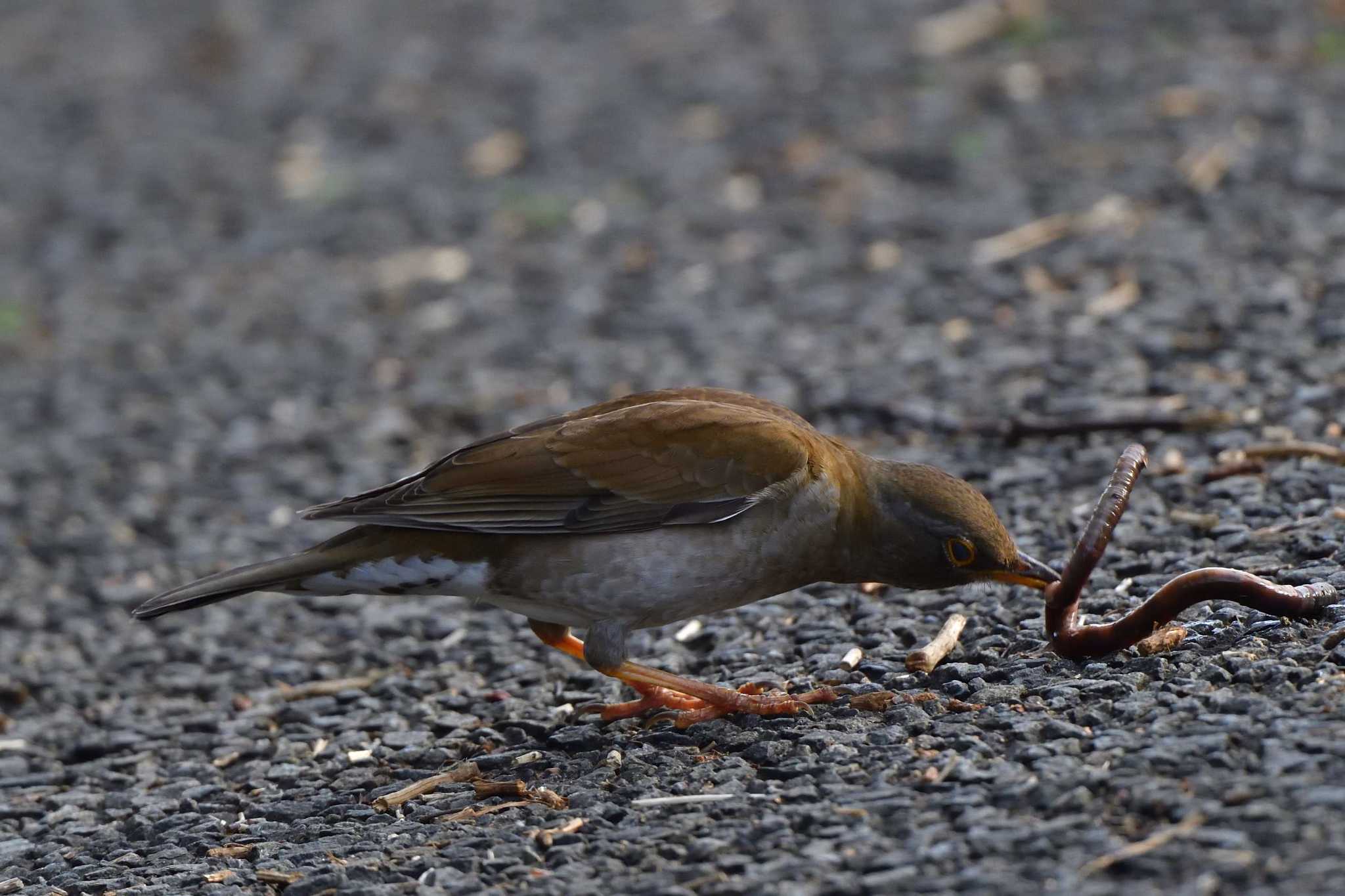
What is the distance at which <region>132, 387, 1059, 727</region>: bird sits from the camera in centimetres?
557

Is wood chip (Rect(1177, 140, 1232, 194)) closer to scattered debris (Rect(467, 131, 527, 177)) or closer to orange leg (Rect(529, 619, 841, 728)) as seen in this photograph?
scattered debris (Rect(467, 131, 527, 177))

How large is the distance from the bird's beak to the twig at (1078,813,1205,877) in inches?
57.9

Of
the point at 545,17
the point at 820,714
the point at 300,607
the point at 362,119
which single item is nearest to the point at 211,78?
the point at 362,119

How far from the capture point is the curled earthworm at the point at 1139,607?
5062 millimetres

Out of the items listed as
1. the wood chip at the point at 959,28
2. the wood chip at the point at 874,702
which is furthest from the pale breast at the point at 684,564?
the wood chip at the point at 959,28

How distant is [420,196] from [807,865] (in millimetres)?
9308

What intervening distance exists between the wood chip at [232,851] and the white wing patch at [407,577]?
0.96 meters

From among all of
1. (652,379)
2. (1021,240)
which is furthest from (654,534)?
(1021,240)

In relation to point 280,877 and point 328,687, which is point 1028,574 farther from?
point 328,687

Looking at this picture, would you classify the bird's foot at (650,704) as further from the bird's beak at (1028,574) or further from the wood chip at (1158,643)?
the wood chip at (1158,643)

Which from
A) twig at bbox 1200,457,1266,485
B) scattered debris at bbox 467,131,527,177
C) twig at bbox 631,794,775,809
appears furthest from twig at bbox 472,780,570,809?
scattered debris at bbox 467,131,527,177

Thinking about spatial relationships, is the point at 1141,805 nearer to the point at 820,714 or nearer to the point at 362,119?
the point at 820,714

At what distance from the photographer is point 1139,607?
5301 mm

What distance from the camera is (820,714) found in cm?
538
